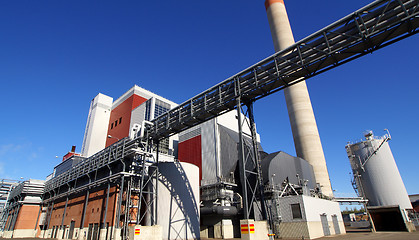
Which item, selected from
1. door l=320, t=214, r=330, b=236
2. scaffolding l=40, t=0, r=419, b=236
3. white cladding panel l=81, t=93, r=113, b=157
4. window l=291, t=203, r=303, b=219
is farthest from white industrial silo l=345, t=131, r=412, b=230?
white cladding panel l=81, t=93, r=113, b=157

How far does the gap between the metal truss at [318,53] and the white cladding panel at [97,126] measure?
46.9 meters

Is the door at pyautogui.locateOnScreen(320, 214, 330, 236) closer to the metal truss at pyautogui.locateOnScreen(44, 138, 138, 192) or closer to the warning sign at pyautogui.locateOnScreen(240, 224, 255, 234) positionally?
the warning sign at pyautogui.locateOnScreen(240, 224, 255, 234)

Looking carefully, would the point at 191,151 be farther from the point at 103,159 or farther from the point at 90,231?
the point at 90,231

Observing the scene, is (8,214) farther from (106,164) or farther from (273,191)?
(273,191)

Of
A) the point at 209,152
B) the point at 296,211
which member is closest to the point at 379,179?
the point at 296,211

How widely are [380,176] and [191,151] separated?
31.0 metres

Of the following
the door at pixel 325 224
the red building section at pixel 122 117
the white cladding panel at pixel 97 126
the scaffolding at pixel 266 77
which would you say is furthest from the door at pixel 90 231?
the white cladding panel at pixel 97 126

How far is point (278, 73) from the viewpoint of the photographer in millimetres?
16234

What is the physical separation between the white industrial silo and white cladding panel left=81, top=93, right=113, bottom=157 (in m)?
56.2

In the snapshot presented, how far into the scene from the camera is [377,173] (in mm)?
38219

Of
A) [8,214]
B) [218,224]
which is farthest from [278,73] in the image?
[8,214]

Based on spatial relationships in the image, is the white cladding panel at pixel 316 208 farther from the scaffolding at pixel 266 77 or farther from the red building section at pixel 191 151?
the red building section at pixel 191 151

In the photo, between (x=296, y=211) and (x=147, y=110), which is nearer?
(x=296, y=211)

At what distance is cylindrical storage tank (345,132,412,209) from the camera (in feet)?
119
